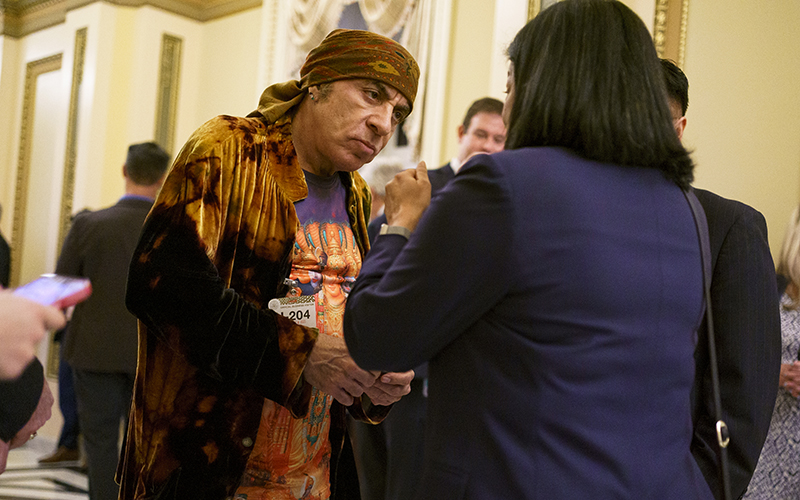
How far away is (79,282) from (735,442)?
46.9 inches

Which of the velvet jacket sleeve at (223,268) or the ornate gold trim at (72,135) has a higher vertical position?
the ornate gold trim at (72,135)

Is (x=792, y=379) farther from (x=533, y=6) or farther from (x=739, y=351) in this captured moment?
(x=533, y=6)

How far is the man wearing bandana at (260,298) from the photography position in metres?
1.37

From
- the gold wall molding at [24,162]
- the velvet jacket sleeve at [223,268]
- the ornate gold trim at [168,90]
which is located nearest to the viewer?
the velvet jacket sleeve at [223,268]

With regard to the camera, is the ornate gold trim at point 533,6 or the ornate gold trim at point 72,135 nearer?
the ornate gold trim at point 533,6

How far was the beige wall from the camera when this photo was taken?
343cm

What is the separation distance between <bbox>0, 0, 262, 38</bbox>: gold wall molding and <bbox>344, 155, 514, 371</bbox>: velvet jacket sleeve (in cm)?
605

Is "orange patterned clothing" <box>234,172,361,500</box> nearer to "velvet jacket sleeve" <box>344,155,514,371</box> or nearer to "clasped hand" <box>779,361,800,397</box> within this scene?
"velvet jacket sleeve" <box>344,155,514,371</box>

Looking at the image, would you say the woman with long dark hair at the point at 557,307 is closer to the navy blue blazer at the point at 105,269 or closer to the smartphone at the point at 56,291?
the smartphone at the point at 56,291

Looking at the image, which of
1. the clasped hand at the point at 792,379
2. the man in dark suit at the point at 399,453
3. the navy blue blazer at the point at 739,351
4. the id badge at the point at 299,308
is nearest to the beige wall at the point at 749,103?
the clasped hand at the point at 792,379

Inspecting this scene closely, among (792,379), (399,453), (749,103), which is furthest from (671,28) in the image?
(399,453)

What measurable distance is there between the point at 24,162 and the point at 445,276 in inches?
315

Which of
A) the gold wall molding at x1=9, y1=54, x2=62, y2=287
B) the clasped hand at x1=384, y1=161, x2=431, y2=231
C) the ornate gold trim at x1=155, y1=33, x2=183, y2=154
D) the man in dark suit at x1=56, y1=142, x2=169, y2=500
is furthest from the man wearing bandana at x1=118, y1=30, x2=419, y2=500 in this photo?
the gold wall molding at x1=9, y1=54, x2=62, y2=287

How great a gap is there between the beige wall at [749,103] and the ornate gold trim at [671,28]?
0.06 meters
